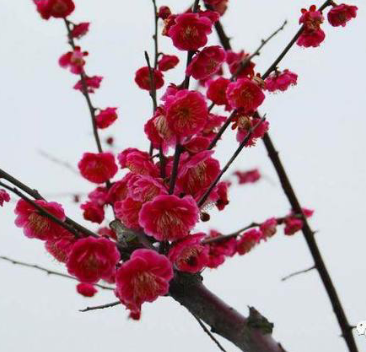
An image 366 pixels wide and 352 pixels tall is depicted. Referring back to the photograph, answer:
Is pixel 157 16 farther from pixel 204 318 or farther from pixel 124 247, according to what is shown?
pixel 204 318

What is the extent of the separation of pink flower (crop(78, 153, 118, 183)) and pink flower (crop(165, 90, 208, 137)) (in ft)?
2.94

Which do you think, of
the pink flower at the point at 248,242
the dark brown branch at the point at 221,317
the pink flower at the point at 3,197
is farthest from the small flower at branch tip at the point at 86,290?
the dark brown branch at the point at 221,317

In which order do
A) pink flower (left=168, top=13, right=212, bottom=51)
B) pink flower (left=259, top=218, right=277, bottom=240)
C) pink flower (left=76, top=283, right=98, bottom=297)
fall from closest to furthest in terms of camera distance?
pink flower (left=168, top=13, right=212, bottom=51) → pink flower (left=76, top=283, right=98, bottom=297) → pink flower (left=259, top=218, right=277, bottom=240)

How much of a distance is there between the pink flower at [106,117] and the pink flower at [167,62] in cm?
49

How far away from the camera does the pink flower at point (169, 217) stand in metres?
1.37

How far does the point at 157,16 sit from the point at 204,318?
1282mm

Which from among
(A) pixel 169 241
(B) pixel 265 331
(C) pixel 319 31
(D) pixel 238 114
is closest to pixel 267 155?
(C) pixel 319 31

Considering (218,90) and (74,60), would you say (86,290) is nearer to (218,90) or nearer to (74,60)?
(74,60)

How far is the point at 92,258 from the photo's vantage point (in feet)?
4.36

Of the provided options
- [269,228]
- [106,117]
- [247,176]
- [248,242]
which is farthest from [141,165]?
[247,176]

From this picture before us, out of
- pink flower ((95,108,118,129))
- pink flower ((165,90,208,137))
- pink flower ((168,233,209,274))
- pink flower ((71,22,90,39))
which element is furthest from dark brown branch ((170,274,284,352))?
pink flower ((71,22,90,39))

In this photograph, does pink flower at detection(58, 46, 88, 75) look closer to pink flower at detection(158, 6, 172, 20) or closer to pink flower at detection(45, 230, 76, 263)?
pink flower at detection(158, 6, 172, 20)

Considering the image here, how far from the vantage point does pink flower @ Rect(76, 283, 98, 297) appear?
2762mm

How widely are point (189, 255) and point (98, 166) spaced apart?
3.08 ft
